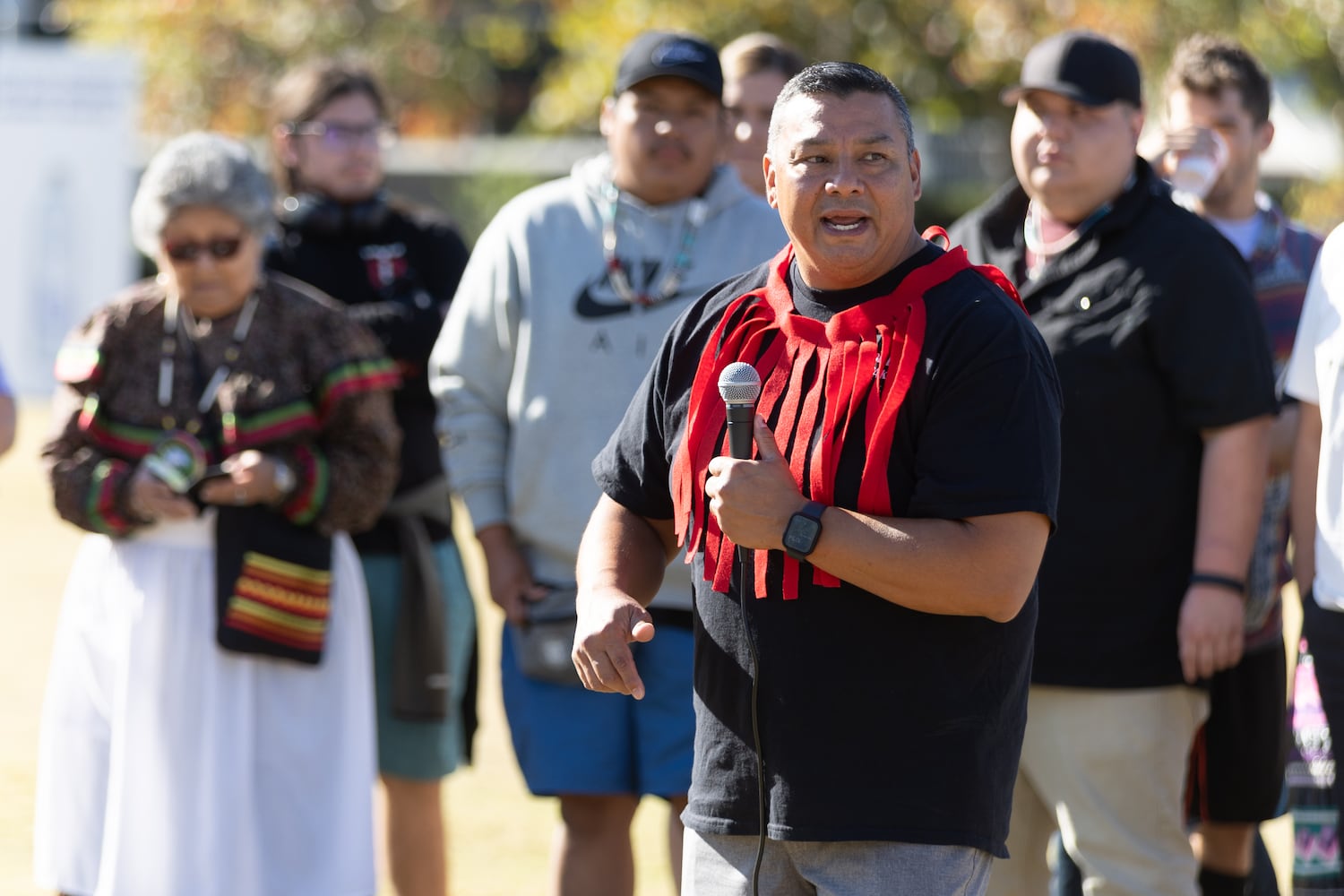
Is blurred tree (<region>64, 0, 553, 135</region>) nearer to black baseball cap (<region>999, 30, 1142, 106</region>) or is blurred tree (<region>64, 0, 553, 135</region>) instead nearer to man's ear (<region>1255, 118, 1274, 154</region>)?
man's ear (<region>1255, 118, 1274, 154</region>)

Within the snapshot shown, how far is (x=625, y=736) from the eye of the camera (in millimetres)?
4945

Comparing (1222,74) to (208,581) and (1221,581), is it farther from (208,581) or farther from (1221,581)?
(208,581)

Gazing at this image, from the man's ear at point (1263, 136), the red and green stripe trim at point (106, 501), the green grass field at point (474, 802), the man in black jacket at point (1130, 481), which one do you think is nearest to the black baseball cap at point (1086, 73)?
the man in black jacket at point (1130, 481)

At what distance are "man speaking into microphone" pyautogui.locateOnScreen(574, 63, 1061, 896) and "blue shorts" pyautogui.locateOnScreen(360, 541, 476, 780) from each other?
237 centimetres

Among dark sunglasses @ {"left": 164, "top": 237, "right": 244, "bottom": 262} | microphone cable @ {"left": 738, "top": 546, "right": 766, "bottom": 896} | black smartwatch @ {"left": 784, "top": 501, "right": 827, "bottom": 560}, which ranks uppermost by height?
dark sunglasses @ {"left": 164, "top": 237, "right": 244, "bottom": 262}

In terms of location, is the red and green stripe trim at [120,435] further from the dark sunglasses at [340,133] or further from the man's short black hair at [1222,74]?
the man's short black hair at [1222,74]

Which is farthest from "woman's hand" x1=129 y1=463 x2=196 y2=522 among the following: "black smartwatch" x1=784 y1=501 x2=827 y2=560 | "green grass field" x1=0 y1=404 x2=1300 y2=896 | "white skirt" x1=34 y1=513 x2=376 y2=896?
"black smartwatch" x1=784 y1=501 x2=827 y2=560

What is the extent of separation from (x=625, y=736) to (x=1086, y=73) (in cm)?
203

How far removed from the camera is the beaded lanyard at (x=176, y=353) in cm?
502

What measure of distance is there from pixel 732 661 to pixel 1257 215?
121 inches

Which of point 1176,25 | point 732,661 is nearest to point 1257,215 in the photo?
point 732,661

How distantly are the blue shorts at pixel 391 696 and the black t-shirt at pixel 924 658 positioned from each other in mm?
2493

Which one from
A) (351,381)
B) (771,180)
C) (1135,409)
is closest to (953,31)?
(351,381)

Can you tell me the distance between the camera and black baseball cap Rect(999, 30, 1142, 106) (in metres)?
4.69
